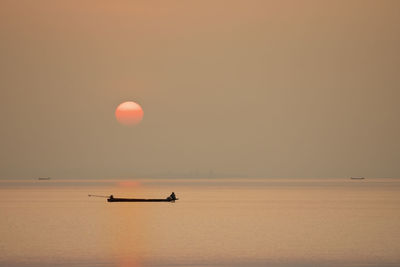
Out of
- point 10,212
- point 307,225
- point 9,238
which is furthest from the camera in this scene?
point 10,212

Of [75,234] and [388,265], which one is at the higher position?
[75,234]

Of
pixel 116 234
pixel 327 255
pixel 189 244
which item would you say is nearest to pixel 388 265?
pixel 327 255

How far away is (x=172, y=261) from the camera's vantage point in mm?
61344

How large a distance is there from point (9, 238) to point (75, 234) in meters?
8.14

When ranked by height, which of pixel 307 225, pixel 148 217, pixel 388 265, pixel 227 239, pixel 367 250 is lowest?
pixel 388 265

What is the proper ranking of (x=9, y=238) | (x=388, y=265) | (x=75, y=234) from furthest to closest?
1. (x=75, y=234)
2. (x=9, y=238)
3. (x=388, y=265)

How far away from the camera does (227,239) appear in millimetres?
77625

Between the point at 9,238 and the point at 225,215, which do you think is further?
the point at 225,215

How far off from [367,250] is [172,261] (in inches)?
747

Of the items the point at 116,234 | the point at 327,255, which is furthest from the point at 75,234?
the point at 327,255

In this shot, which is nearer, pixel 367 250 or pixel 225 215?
pixel 367 250

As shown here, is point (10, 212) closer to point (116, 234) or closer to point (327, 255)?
point (116, 234)

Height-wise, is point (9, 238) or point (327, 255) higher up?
point (9, 238)

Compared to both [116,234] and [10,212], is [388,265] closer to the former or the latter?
[116,234]
